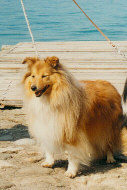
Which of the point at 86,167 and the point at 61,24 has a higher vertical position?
the point at 61,24

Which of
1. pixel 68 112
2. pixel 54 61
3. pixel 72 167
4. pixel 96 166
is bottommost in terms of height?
pixel 96 166

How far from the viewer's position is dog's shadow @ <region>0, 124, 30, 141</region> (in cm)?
426

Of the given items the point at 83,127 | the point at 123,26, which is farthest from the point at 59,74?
the point at 123,26

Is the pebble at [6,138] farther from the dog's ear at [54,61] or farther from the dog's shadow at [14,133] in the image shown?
the dog's ear at [54,61]

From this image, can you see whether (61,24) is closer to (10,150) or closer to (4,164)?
(10,150)

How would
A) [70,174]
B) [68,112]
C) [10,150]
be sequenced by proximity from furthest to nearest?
[10,150] < [70,174] < [68,112]

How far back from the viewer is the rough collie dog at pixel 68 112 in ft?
9.72

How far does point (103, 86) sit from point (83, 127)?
601 millimetres

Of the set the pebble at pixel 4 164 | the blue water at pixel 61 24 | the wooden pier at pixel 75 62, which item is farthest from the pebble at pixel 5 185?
the blue water at pixel 61 24

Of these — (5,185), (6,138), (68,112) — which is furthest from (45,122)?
(6,138)

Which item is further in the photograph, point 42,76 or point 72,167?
point 72,167

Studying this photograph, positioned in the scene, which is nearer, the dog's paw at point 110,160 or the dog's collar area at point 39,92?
the dog's collar area at point 39,92

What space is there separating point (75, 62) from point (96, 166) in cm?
441

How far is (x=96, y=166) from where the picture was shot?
349 cm
